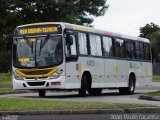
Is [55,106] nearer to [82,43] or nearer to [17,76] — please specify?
[17,76]

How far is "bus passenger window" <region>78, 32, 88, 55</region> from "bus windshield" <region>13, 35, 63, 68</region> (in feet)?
4.60

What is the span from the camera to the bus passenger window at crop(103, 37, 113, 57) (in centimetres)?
2844

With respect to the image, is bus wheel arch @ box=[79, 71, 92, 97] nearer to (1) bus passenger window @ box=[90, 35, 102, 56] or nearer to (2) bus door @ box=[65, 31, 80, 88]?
(2) bus door @ box=[65, 31, 80, 88]

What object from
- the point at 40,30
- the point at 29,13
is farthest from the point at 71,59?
the point at 29,13

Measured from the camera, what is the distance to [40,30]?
25.4 m

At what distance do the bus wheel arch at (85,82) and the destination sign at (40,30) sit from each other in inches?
99.7

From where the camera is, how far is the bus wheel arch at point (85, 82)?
26.0m

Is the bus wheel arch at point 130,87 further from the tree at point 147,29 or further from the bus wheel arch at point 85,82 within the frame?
the tree at point 147,29

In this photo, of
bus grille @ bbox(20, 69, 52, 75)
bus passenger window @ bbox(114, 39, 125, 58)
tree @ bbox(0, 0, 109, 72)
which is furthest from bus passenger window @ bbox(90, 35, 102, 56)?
tree @ bbox(0, 0, 109, 72)

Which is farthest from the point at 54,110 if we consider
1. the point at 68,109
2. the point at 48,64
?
the point at 48,64

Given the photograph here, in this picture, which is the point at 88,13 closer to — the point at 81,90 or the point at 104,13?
the point at 104,13

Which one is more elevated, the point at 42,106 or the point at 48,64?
the point at 48,64

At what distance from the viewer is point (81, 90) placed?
26.2m

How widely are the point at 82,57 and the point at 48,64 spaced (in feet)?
6.30
